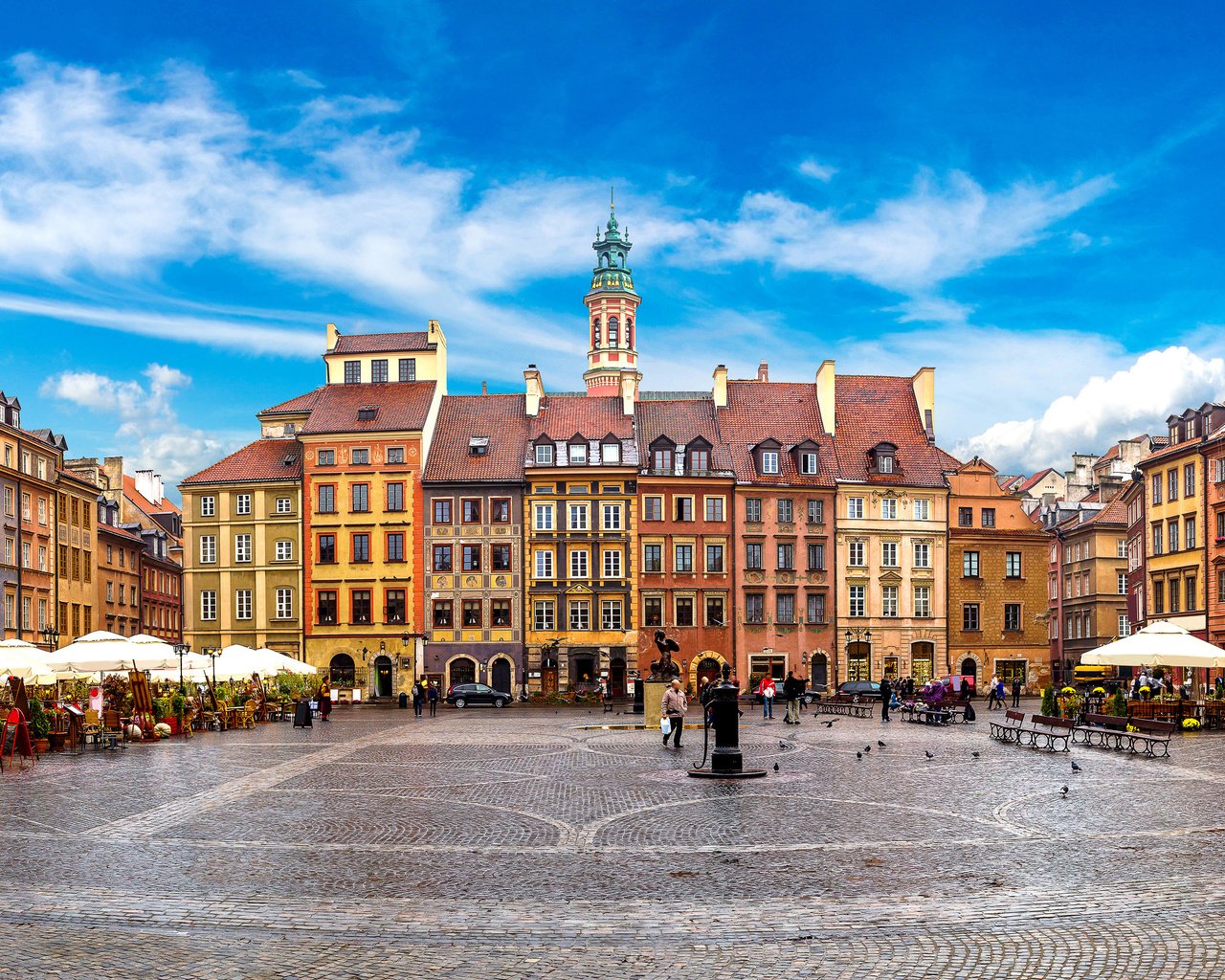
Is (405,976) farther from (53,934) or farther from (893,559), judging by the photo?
(893,559)

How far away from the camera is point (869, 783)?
76.9ft

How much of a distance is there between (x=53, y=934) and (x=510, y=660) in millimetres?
58283

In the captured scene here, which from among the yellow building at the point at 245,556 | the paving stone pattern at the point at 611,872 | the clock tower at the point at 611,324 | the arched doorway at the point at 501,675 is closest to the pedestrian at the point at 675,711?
the paving stone pattern at the point at 611,872

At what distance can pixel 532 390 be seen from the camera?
2933 inches

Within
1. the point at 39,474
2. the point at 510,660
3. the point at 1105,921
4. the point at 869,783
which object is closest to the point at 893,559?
the point at 510,660

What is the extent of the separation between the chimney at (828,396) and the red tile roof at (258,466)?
27.4m

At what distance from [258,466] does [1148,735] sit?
5238 cm

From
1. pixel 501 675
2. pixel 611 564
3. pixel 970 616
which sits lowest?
pixel 501 675

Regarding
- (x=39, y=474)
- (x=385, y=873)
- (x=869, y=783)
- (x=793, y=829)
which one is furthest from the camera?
(x=39, y=474)

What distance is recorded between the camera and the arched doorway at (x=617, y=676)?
69500 mm

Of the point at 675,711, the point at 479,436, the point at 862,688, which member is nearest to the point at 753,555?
the point at 862,688

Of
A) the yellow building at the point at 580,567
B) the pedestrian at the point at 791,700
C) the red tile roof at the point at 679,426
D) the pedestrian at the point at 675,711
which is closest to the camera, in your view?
the pedestrian at the point at 675,711

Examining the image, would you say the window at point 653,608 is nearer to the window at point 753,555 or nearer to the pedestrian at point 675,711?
the window at point 753,555

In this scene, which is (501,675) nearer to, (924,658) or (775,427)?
(775,427)
